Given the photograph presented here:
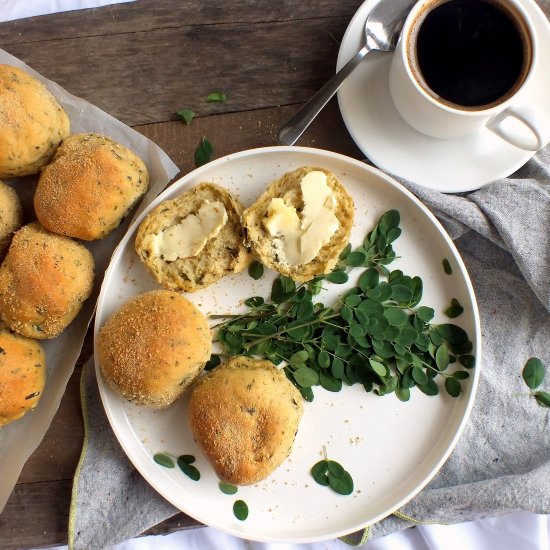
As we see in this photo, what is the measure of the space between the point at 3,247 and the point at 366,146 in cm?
95

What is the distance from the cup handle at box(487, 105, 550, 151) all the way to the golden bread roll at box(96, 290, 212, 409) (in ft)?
2.67

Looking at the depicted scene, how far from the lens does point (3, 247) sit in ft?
5.03

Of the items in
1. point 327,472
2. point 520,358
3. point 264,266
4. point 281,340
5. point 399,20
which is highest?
point 399,20

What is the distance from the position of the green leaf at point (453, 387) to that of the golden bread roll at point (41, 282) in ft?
3.05

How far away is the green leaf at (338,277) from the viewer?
149 centimetres

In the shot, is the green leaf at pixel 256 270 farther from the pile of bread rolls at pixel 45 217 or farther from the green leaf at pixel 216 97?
the green leaf at pixel 216 97

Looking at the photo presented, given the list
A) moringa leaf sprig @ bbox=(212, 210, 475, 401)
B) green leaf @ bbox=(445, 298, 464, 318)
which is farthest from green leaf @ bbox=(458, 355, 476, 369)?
green leaf @ bbox=(445, 298, 464, 318)

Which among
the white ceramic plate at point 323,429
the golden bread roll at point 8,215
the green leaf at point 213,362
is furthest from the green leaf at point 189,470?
the golden bread roll at point 8,215

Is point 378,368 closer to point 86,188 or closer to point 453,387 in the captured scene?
point 453,387

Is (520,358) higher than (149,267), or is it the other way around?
(149,267)

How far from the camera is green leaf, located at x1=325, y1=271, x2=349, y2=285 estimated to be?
4.90 feet

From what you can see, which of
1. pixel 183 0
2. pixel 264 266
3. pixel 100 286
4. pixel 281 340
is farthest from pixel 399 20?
pixel 100 286

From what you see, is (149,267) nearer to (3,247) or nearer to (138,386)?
(138,386)

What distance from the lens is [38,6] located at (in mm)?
1626
